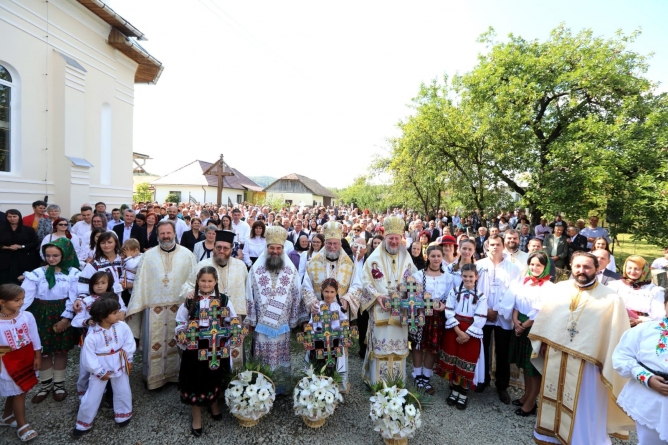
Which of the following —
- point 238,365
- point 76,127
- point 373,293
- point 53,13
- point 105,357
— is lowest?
point 238,365

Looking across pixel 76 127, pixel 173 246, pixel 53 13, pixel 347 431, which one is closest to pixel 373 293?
pixel 347 431

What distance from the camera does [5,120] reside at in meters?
8.42

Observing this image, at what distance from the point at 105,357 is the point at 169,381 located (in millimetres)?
1255

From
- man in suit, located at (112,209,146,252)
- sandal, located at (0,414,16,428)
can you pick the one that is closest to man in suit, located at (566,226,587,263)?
man in suit, located at (112,209,146,252)

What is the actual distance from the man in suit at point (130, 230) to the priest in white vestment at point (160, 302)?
3458 mm

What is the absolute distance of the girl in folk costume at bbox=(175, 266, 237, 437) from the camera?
3.63m

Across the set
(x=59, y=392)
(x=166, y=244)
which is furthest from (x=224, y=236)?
(x=59, y=392)

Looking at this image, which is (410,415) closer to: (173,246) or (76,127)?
(173,246)

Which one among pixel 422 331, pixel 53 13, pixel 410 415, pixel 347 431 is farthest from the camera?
pixel 53 13

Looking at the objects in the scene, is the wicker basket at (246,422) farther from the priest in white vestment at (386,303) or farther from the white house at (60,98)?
the white house at (60,98)

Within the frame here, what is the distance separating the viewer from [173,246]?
464cm

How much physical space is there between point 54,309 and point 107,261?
751mm

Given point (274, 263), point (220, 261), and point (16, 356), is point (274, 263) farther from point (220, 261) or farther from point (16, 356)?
point (16, 356)

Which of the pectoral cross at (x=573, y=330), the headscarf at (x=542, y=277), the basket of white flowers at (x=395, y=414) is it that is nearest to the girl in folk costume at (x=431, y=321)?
the headscarf at (x=542, y=277)
